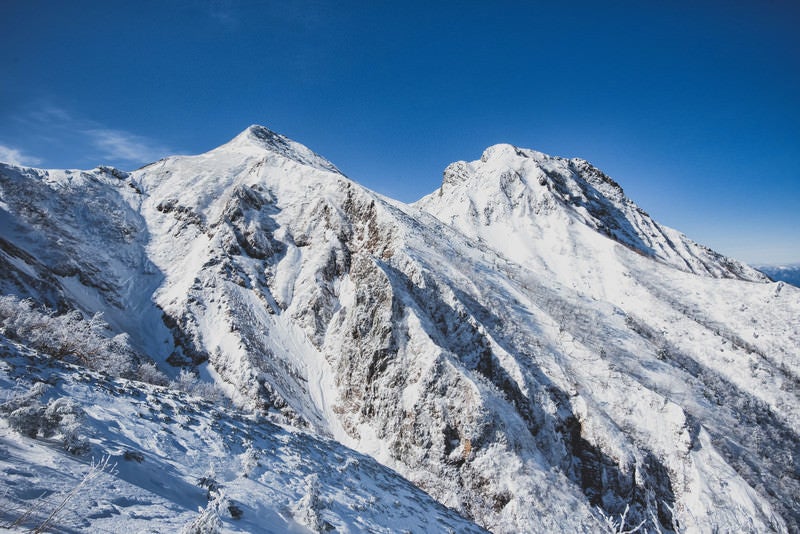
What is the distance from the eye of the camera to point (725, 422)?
33.4 metres

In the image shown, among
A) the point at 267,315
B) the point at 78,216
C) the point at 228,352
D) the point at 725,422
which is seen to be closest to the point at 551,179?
the point at 725,422

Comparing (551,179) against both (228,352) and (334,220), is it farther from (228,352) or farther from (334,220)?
(228,352)

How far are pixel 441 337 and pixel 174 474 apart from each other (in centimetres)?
2682

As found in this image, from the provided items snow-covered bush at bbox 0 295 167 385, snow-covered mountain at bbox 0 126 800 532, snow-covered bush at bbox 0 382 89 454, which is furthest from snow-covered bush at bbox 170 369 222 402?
snow-covered bush at bbox 0 382 89 454

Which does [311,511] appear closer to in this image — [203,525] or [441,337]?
[203,525]

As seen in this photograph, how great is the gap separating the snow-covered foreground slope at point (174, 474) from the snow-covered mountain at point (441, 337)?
16.8 ft

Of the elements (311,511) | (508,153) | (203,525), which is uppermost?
(508,153)

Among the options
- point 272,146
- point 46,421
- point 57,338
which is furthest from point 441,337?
point 272,146

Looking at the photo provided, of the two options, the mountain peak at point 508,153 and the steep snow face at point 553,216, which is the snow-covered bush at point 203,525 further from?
the mountain peak at point 508,153

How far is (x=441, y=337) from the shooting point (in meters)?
34.4

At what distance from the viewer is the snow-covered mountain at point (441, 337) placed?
2689cm

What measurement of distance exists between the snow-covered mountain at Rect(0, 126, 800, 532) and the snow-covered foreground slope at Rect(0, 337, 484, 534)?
5133 millimetres

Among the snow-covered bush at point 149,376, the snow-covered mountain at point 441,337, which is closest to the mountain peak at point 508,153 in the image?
the snow-covered mountain at point 441,337

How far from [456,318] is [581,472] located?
1607 centimetres
